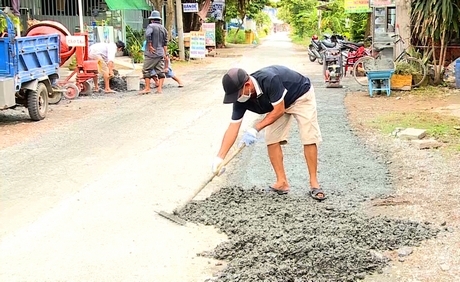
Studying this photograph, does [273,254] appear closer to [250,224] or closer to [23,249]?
[250,224]

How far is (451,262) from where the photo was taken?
4.30 metres

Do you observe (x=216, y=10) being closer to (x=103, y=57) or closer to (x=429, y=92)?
(x=103, y=57)

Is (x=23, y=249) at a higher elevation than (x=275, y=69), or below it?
below

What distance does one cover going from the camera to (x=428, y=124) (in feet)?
32.4

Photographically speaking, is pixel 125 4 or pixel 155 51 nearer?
pixel 155 51

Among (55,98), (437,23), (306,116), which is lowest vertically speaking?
(55,98)

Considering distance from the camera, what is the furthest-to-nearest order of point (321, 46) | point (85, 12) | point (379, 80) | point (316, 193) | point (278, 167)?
point (85, 12) < point (321, 46) < point (379, 80) < point (278, 167) < point (316, 193)

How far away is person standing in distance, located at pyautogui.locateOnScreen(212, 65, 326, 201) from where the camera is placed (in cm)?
554

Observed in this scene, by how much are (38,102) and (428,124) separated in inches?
258

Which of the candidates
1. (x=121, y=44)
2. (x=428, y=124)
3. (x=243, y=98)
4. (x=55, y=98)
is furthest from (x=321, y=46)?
(x=243, y=98)

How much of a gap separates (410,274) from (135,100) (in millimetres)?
10246

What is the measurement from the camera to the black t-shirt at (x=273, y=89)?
18.5ft

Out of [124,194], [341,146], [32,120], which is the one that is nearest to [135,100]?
[32,120]

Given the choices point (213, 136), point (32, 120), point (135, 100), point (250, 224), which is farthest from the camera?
point (135, 100)
